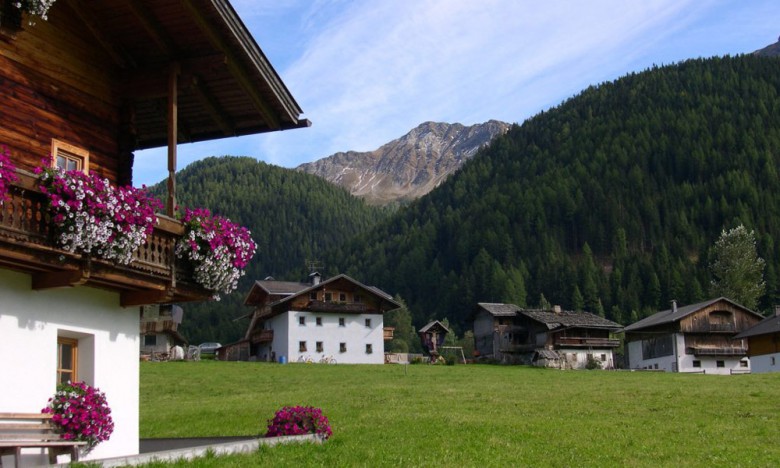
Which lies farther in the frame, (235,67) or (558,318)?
(558,318)

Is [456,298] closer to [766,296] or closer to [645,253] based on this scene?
[645,253]

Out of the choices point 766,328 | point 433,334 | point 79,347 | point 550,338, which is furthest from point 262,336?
point 79,347

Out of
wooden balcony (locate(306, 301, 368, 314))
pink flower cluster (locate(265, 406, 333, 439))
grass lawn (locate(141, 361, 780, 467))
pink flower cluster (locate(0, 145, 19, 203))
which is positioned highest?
wooden balcony (locate(306, 301, 368, 314))

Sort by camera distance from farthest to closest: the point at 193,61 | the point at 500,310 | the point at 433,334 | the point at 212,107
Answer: the point at 500,310 → the point at 433,334 → the point at 212,107 → the point at 193,61

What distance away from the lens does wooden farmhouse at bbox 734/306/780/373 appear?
77.6 meters

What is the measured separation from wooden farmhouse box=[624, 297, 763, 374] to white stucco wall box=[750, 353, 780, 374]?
746 cm

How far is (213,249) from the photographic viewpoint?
15.2m

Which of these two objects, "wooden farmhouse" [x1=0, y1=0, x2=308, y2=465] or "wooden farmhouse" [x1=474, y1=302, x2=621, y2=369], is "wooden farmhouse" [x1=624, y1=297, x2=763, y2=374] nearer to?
"wooden farmhouse" [x1=474, y1=302, x2=621, y2=369]

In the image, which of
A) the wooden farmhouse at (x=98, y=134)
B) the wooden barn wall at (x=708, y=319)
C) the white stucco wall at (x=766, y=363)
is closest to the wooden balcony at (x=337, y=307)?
Answer: the wooden barn wall at (x=708, y=319)

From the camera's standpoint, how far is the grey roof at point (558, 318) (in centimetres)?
9175

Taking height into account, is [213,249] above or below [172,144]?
below

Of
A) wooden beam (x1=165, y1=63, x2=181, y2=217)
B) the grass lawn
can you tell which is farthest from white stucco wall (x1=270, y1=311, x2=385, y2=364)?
wooden beam (x1=165, y1=63, x2=181, y2=217)

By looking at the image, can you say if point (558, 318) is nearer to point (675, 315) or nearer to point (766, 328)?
point (675, 315)

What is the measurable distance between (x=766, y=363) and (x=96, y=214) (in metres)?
75.4
